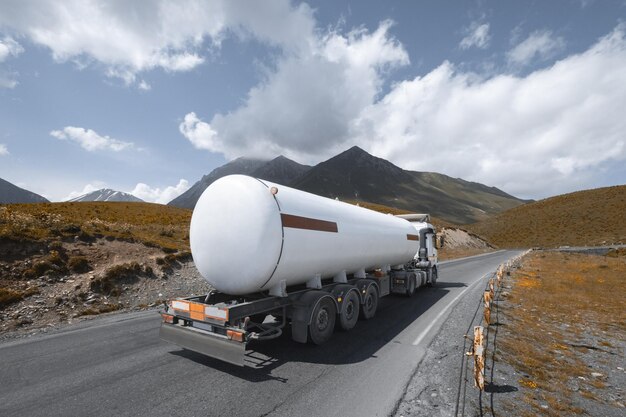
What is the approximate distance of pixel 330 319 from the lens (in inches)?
316

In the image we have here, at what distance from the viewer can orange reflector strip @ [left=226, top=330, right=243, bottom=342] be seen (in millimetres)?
5886

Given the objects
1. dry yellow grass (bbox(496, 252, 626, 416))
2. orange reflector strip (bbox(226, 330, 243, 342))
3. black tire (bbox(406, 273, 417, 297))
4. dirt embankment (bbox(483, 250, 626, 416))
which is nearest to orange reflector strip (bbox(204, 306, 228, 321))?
orange reflector strip (bbox(226, 330, 243, 342))

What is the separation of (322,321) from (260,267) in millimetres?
2498

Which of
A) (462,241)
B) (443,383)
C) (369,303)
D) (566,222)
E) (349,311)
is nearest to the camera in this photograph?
(443,383)

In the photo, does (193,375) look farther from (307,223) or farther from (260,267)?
(307,223)

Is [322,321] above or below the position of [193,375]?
above

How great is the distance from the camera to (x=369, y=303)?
10.3m

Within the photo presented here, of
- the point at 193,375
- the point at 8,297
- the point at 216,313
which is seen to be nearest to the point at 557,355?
the point at 216,313

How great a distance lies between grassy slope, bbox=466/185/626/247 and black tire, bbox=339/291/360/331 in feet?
256

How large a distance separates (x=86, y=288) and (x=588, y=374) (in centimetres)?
1567

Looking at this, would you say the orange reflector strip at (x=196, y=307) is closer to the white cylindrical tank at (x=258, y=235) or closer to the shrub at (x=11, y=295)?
the white cylindrical tank at (x=258, y=235)

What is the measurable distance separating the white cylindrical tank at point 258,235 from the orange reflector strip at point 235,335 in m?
0.95

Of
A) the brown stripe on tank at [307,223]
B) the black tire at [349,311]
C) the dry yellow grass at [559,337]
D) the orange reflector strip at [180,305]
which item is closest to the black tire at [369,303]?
the black tire at [349,311]

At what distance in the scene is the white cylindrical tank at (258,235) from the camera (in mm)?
6508
